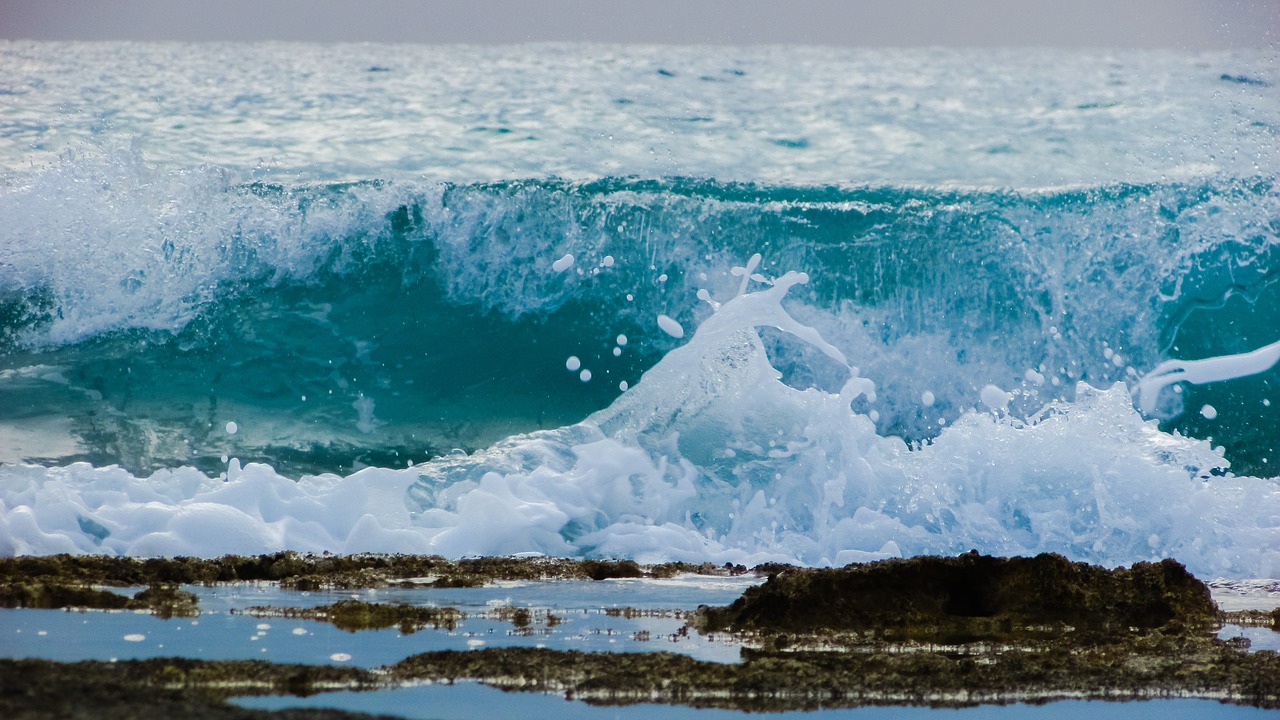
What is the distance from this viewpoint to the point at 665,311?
33.0 ft

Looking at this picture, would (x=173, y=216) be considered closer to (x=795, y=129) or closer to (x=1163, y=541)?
(x=795, y=129)

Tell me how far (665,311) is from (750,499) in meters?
2.64

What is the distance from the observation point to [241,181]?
424 inches

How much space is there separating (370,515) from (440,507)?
61cm

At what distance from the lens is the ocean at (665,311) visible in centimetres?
759

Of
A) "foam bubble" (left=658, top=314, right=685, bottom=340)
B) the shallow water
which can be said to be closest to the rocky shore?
the shallow water

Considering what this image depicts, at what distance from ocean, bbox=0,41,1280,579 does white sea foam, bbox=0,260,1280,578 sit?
2 cm

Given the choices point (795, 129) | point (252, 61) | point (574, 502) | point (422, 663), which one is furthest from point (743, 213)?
point (422, 663)

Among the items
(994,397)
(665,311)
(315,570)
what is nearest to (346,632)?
(315,570)

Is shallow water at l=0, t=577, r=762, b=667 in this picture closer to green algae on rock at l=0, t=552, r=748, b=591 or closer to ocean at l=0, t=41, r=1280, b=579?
green algae on rock at l=0, t=552, r=748, b=591

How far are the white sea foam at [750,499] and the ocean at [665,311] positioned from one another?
25 mm

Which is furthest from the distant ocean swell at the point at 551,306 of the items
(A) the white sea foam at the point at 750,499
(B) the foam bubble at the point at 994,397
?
(A) the white sea foam at the point at 750,499

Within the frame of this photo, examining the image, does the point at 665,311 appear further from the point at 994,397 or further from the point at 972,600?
the point at 972,600

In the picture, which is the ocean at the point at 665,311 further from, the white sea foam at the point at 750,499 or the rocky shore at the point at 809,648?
the rocky shore at the point at 809,648
